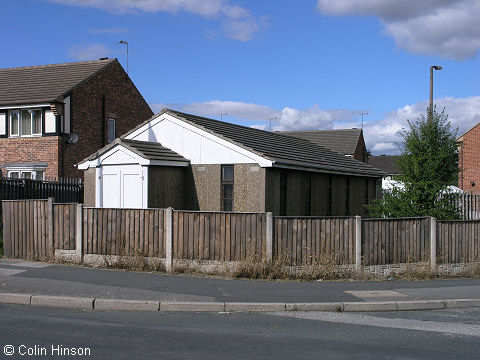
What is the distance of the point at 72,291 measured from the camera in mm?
10047

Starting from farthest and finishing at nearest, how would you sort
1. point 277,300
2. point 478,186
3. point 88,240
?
point 478,186 → point 88,240 → point 277,300

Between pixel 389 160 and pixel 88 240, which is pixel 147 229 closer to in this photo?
pixel 88 240

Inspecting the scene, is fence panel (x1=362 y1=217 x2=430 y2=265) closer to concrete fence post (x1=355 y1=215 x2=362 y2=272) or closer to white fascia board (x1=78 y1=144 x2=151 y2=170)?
concrete fence post (x1=355 y1=215 x2=362 y2=272)

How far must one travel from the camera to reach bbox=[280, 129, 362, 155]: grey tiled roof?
4578 centimetres

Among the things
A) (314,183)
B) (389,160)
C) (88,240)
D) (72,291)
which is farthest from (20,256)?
(389,160)

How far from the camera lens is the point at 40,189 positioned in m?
19.2

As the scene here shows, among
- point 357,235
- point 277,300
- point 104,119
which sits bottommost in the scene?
point 277,300

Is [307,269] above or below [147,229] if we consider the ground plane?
below

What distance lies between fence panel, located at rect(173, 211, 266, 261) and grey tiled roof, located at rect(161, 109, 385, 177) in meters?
4.42

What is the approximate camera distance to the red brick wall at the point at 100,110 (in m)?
25.3

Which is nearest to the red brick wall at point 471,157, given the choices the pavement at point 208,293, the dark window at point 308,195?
the dark window at point 308,195

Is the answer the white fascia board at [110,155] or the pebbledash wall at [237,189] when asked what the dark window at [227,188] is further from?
the white fascia board at [110,155]

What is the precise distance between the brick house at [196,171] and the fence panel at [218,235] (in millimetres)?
4256

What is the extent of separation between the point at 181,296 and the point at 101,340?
9.54 feet
